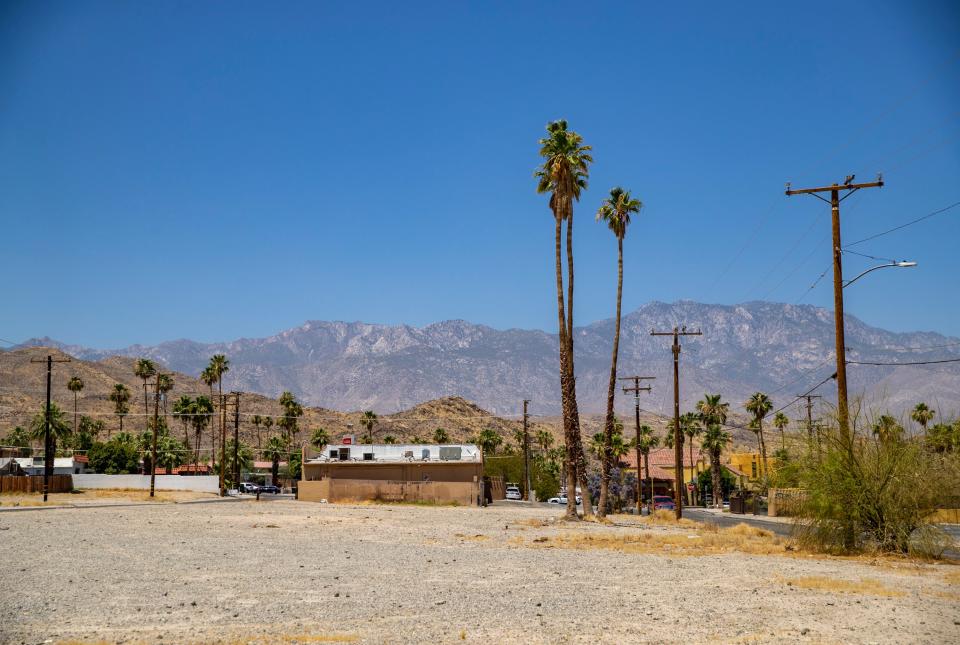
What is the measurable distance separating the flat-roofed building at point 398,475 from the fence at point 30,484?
20145mm

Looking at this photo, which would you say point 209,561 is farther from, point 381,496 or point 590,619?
point 381,496

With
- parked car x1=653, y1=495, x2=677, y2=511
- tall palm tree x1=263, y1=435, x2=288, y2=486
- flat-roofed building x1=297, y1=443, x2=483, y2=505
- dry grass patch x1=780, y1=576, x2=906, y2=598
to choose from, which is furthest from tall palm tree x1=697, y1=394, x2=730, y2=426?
dry grass patch x1=780, y1=576, x2=906, y2=598

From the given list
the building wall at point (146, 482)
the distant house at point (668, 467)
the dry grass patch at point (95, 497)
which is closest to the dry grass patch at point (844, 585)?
the dry grass patch at point (95, 497)

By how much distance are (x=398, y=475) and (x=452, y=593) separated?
202ft

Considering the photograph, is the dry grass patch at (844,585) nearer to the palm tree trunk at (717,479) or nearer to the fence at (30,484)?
the fence at (30,484)

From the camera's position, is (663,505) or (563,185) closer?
(563,185)

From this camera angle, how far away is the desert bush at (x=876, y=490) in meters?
25.6

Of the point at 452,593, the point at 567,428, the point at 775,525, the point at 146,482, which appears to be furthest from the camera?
the point at 146,482

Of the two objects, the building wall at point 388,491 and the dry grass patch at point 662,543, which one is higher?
the dry grass patch at point 662,543

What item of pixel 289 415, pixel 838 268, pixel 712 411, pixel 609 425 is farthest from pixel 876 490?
pixel 289 415

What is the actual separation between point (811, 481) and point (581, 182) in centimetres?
2985

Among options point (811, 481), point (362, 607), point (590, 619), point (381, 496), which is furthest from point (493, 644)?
point (381, 496)

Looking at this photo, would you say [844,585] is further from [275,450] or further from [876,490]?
[275,450]

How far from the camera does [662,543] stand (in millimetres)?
32375
